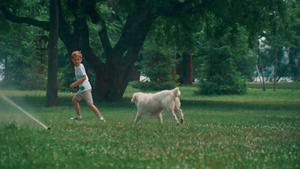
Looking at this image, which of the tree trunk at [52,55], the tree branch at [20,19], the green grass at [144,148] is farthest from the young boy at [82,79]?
the tree branch at [20,19]

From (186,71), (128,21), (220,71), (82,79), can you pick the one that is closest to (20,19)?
(128,21)

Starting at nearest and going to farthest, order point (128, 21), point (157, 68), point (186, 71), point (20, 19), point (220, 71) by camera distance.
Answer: point (20, 19) < point (128, 21) < point (220, 71) < point (157, 68) < point (186, 71)

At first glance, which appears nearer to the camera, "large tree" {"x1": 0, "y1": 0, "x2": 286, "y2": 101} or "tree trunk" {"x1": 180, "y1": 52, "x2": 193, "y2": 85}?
"large tree" {"x1": 0, "y1": 0, "x2": 286, "y2": 101}

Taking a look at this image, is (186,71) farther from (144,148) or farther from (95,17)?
(144,148)

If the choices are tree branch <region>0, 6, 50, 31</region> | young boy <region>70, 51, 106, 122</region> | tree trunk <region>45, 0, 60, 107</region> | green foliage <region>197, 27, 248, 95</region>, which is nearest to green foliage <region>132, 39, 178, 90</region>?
green foliage <region>197, 27, 248, 95</region>

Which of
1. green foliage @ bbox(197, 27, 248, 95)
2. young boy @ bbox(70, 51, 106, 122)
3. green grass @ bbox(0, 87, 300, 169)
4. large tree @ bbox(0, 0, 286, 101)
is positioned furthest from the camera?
green foliage @ bbox(197, 27, 248, 95)

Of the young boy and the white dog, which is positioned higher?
the young boy

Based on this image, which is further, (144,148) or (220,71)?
(220,71)

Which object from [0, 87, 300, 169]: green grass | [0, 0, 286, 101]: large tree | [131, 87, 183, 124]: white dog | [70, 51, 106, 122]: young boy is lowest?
[0, 87, 300, 169]: green grass

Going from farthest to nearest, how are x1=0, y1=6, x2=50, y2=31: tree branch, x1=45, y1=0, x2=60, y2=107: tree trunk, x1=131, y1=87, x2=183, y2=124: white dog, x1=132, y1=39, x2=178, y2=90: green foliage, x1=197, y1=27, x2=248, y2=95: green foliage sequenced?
x1=132, y1=39, x2=178, y2=90: green foliage, x1=197, y1=27, x2=248, y2=95: green foliage, x1=0, y1=6, x2=50, y2=31: tree branch, x1=45, y1=0, x2=60, y2=107: tree trunk, x1=131, y1=87, x2=183, y2=124: white dog

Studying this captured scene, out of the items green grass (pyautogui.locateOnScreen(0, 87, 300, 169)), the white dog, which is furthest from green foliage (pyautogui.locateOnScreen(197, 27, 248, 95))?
green grass (pyautogui.locateOnScreen(0, 87, 300, 169))

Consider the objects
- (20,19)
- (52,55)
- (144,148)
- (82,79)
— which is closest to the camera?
(144,148)

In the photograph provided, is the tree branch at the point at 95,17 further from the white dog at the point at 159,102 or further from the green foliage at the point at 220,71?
the green foliage at the point at 220,71

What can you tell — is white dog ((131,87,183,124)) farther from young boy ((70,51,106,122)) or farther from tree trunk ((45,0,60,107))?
tree trunk ((45,0,60,107))
